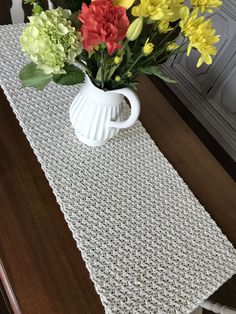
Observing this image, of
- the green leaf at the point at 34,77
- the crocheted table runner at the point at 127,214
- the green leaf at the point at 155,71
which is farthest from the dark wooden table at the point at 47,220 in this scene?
the green leaf at the point at 155,71

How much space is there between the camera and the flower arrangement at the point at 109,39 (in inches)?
18.8

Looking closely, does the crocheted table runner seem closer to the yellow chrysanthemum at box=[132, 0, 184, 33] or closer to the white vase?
the white vase

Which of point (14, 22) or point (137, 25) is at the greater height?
Answer: point (137, 25)

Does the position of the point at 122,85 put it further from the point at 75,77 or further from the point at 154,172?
the point at 154,172

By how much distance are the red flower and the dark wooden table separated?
0.33 m

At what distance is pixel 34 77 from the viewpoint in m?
0.58

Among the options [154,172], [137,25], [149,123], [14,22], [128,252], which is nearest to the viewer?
[137,25]

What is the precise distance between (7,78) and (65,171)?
1.00 feet

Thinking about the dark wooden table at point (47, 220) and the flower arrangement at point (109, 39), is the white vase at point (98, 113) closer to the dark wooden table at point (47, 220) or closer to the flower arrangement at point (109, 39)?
the flower arrangement at point (109, 39)


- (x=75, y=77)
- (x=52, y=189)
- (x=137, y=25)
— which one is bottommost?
(x=52, y=189)

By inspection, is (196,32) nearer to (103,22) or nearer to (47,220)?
Result: (103,22)

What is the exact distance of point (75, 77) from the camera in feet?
1.91

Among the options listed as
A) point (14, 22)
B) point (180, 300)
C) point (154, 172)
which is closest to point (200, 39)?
point (154, 172)

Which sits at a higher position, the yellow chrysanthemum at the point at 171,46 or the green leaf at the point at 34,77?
the yellow chrysanthemum at the point at 171,46
